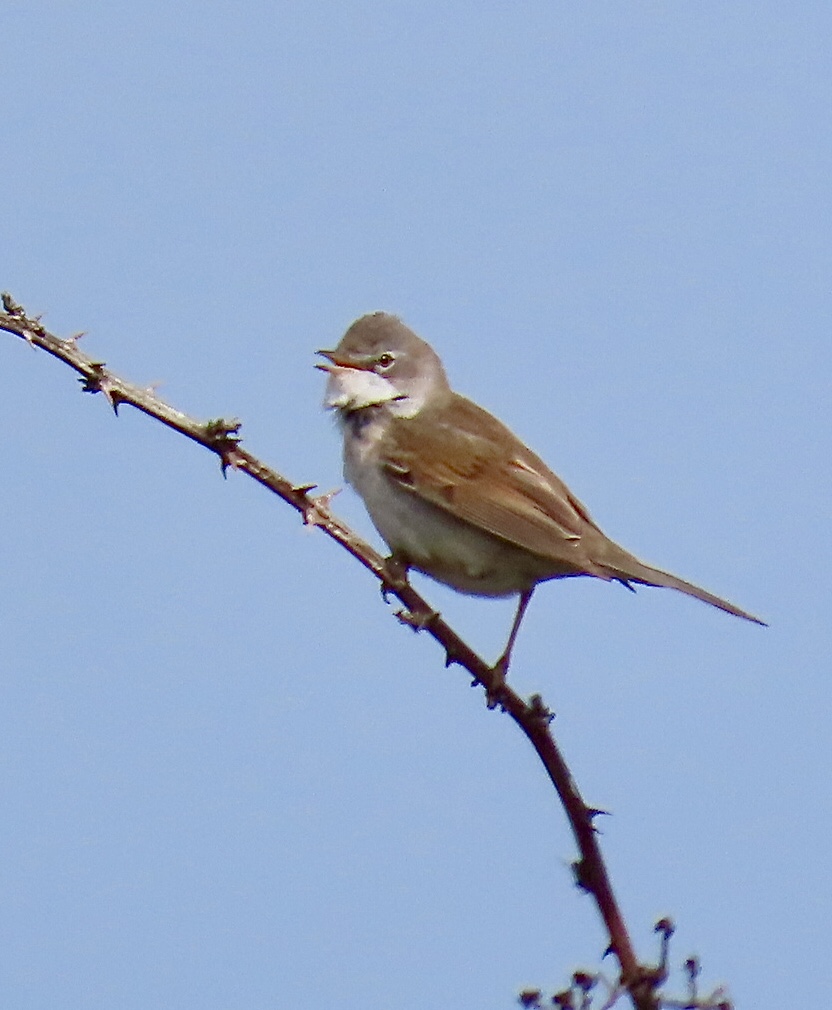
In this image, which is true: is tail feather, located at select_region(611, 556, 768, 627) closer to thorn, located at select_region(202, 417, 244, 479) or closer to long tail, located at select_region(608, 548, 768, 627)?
long tail, located at select_region(608, 548, 768, 627)

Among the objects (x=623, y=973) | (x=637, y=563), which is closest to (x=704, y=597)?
(x=637, y=563)

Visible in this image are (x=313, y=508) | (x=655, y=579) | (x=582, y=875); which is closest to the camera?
(x=582, y=875)

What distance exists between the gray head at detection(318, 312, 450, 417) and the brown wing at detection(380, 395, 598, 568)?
0.17 m

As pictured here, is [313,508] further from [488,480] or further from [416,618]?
[488,480]

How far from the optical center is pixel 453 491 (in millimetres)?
7305

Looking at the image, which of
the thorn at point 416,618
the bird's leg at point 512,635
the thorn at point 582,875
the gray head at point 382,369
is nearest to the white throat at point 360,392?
the gray head at point 382,369

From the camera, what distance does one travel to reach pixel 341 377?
775cm

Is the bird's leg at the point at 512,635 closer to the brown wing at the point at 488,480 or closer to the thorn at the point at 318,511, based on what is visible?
the brown wing at the point at 488,480

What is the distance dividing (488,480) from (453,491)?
0.81ft

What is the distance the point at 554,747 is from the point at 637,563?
259cm

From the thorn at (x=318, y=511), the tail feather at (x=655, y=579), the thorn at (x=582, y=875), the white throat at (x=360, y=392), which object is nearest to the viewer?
the thorn at (x=582, y=875)

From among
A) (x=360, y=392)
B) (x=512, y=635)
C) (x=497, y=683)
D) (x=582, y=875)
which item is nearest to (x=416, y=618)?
(x=497, y=683)

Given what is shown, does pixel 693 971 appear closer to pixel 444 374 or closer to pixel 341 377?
pixel 341 377

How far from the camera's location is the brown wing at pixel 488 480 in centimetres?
708
